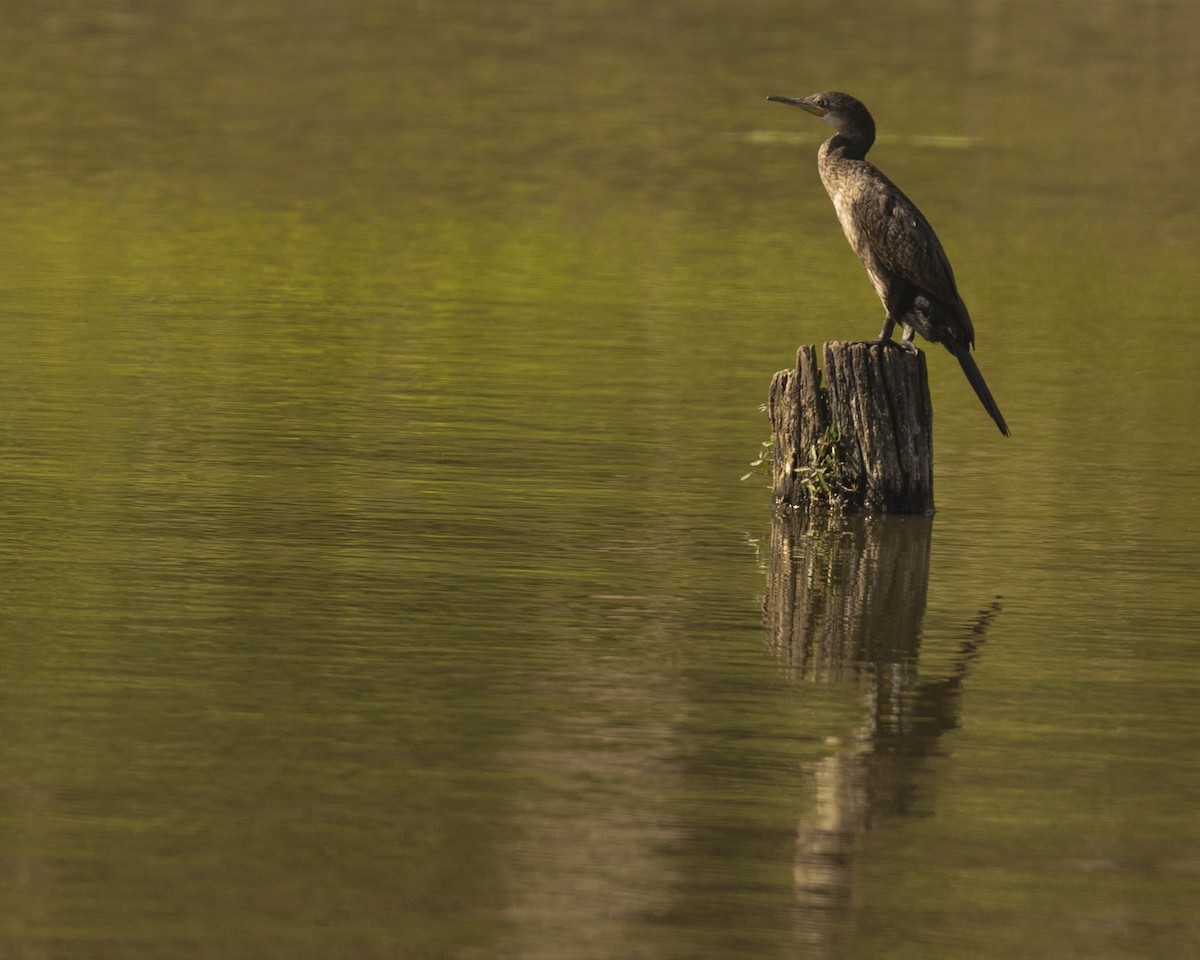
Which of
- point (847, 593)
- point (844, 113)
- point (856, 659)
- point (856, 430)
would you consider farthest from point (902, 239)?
point (856, 659)

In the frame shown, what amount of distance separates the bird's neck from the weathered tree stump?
106 centimetres

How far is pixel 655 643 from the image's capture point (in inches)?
355

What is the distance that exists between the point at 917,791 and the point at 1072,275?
14144 mm

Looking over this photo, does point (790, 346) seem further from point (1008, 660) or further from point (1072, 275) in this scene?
point (1008, 660)

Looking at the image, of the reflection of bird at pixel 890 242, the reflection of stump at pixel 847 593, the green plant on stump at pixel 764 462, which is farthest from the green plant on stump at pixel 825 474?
the reflection of bird at pixel 890 242

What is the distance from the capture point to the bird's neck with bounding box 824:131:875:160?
12180 millimetres

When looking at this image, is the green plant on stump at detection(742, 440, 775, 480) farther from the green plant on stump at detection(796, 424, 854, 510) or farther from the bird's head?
the bird's head

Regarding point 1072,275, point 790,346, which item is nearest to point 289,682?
point 790,346

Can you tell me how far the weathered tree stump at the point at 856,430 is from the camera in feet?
37.6

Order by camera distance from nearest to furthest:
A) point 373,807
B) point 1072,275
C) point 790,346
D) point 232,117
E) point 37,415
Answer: point 373,807 → point 37,415 → point 790,346 → point 1072,275 → point 232,117

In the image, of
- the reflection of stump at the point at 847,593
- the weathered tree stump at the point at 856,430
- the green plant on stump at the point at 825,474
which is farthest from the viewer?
the green plant on stump at the point at 825,474

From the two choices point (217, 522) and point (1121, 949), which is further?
point (217, 522)

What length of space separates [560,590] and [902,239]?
9.34ft

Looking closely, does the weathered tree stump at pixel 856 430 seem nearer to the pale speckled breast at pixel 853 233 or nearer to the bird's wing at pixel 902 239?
the bird's wing at pixel 902 239
